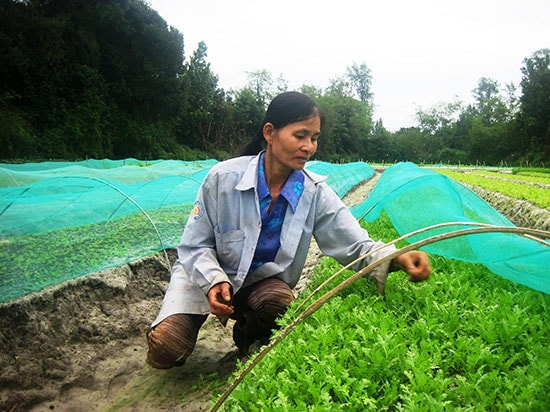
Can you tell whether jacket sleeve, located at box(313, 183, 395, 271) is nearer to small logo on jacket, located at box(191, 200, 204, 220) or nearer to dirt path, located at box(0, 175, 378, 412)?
small logo on jacket, located at box(191, 200, 204, 220)

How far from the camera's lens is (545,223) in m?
6.74

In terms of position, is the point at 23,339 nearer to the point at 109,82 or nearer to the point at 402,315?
the point at 402,315

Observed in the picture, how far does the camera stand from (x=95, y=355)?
11.8 ft

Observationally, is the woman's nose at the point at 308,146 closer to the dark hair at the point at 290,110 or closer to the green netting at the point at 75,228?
the dark hair at the point at 290,110

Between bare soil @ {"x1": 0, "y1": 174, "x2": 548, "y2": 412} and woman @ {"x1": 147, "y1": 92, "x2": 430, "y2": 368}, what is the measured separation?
1.01ft

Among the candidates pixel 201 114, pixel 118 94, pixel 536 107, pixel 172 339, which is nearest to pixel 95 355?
pixel 172 339

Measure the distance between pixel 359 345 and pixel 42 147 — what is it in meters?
19.2

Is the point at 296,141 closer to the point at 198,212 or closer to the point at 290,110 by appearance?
the point at 290,110

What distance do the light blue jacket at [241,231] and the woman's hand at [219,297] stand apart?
30 cm

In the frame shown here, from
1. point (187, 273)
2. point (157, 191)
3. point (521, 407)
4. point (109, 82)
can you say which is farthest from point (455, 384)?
point (109, 82)

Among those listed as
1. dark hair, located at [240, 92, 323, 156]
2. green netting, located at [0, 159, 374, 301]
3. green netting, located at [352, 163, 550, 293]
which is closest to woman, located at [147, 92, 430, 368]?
dark hair, located at [240, 92, 323, 156]

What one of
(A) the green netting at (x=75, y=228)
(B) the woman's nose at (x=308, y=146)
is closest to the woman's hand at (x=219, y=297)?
(B) the woman's nose at (x=308, y=146)

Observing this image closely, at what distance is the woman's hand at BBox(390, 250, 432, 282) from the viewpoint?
6.90ft

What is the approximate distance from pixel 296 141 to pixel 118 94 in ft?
76.9
